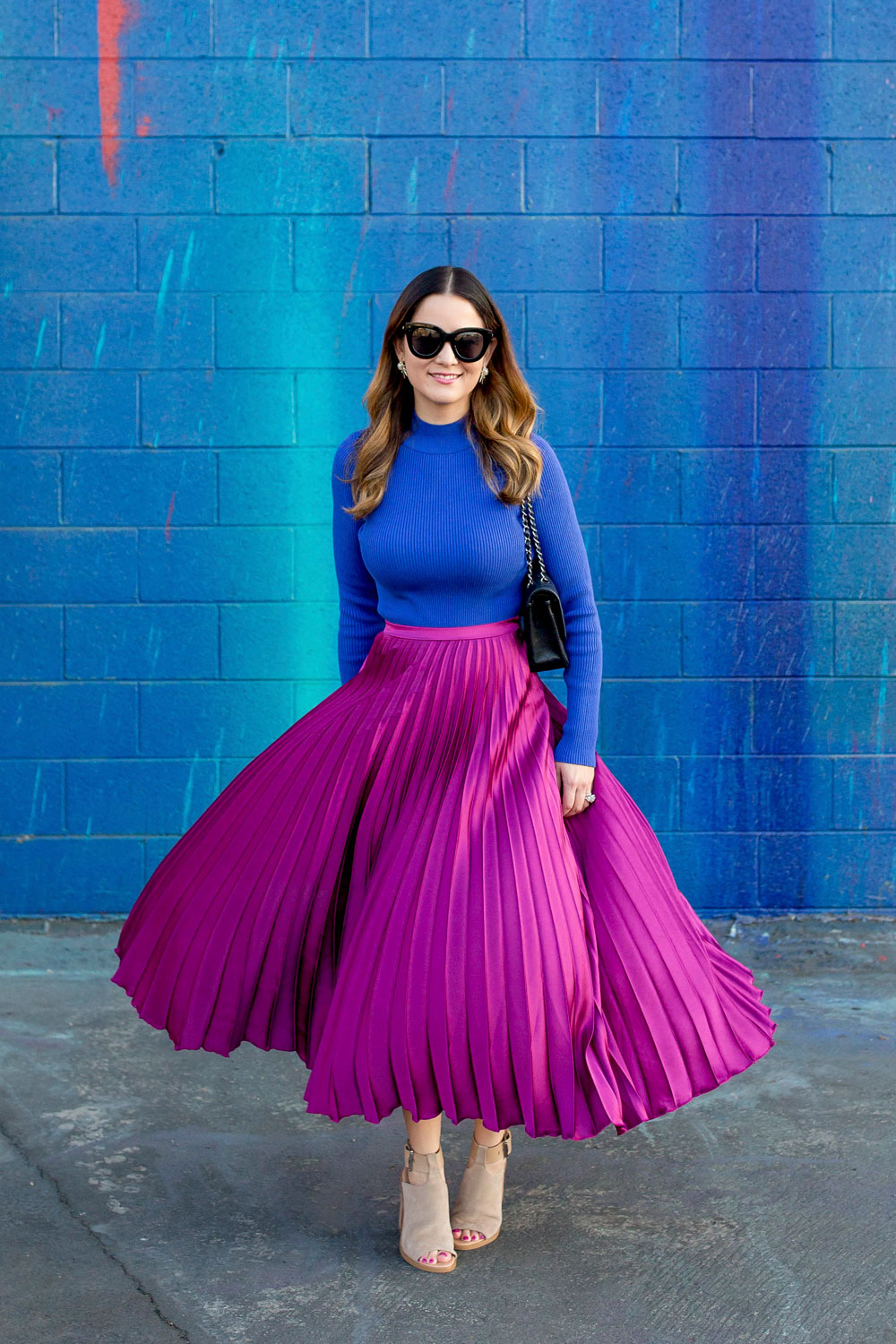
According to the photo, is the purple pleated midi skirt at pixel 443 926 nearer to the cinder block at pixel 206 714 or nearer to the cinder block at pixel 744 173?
the cinder block at pixel 206 714

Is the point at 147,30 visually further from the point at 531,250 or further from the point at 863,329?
the point at 863,329

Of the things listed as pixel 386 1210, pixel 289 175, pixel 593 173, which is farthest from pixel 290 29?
pixel 386 1210

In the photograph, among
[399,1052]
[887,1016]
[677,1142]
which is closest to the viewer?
[399,1052]

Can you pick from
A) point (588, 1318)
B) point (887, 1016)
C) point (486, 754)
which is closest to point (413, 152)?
point (486, 754)

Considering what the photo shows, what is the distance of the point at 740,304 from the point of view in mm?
4414

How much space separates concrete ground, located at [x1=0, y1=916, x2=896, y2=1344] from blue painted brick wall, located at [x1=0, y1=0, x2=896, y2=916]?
1020 millimetres

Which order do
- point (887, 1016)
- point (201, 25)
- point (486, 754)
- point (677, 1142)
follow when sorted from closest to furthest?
point (486, 754) < point (677, 1142) < point (887, 1016) < point (201, 25)

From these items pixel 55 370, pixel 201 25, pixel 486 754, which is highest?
pixel 201 25

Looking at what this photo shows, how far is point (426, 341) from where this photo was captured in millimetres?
2654

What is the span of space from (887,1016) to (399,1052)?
2.09 m

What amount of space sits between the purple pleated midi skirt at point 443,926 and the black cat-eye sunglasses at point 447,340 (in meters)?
0.53

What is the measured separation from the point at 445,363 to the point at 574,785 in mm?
851

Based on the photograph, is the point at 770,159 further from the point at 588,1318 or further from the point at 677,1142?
the point at 588,1318

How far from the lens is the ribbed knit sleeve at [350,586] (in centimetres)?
286
